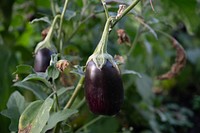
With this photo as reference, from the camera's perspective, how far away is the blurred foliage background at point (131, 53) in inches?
42.1

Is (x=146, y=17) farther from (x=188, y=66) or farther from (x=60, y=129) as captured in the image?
(x=188, y=66)

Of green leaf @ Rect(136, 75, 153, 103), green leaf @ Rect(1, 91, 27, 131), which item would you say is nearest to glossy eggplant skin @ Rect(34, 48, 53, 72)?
green leaf @ Rect(1, 91, 27, 131)

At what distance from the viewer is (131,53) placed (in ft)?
4.91

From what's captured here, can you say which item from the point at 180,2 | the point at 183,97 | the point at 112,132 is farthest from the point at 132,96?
the point at 183,97

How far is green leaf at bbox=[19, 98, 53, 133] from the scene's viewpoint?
67cm

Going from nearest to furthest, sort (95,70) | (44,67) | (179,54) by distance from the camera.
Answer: (95,70) → (44,67) → (179,54)

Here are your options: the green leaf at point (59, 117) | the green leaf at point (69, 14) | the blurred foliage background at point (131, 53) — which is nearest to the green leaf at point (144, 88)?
the blurred foliage background at point (131, 53)

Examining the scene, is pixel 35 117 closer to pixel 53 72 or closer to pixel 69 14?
pixel 53 72

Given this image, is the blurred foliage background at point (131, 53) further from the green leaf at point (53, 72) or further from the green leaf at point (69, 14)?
the green leaf at point (53, 72)

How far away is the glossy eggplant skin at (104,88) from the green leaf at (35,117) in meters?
0.08

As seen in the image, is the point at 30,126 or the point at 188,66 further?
the point at 188,66

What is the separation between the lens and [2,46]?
4.34 ft

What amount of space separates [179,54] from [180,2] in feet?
0.74

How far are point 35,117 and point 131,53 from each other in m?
0.85
